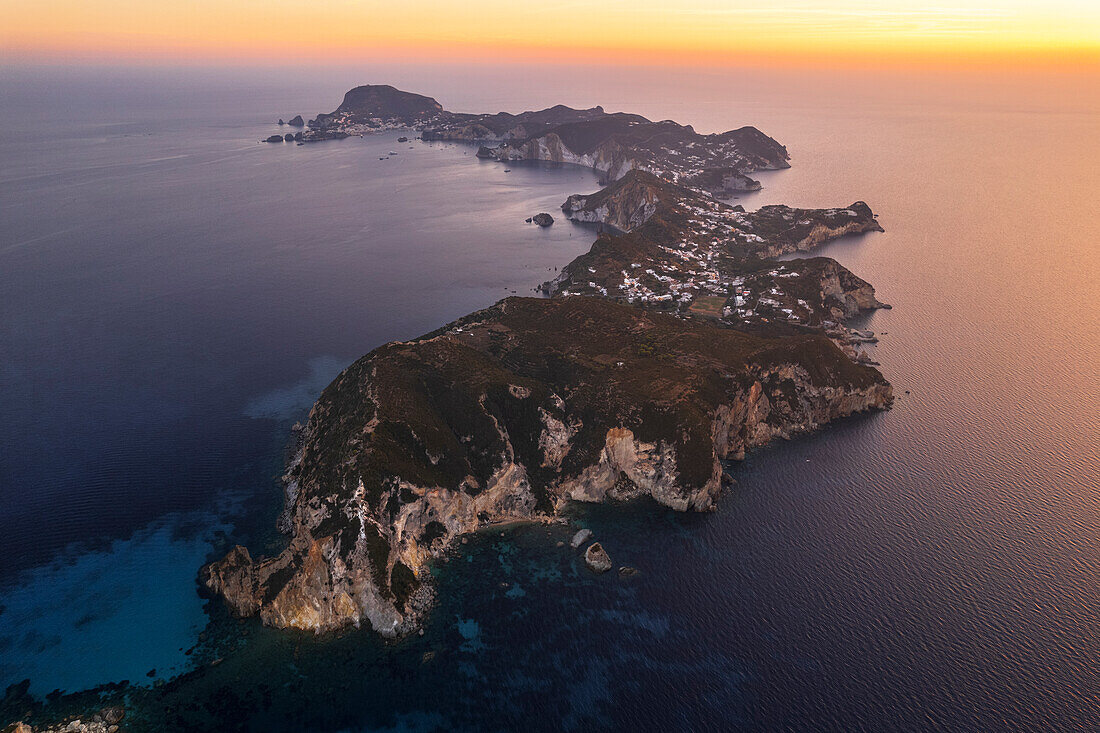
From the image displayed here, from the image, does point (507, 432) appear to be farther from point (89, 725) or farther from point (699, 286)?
point (699, 286)

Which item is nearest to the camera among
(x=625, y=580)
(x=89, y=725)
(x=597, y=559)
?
(x=89, y=725)

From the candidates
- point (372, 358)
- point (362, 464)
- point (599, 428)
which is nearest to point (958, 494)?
point (599, 428)

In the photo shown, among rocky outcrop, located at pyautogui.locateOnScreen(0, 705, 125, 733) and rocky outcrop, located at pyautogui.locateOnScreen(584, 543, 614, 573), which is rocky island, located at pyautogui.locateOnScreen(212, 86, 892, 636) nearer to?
rocky outcrop, located at pyautogui.locateOnScreen(584, 543, 614, 573)

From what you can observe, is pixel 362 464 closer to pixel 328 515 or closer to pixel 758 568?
pixel 328 515

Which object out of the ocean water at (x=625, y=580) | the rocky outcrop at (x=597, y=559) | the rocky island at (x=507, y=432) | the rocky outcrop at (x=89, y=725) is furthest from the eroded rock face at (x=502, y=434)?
the rocky outcrop at (x=89, y=725)

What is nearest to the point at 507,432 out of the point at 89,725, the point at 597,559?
Result: the point at 597,559

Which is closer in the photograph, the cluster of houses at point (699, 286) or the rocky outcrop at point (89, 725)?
the rocky outcrop at point (89, 725)

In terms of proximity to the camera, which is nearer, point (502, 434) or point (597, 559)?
point (597, 559)

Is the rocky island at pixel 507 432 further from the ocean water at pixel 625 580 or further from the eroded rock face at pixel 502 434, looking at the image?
the ocean water at pixel 625 580
